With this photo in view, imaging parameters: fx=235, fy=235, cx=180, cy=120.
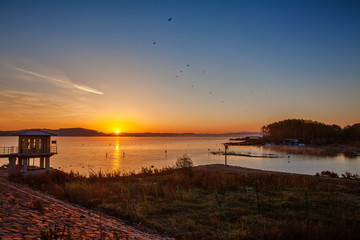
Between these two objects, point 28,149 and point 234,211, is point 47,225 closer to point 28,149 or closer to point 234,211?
point 234,211

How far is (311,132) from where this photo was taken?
14188cm

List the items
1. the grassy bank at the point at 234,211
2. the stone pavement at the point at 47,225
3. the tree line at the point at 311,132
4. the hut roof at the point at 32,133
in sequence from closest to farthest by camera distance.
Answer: the stone pavement at the point at 47,225 → the grassy bank at the point at 234,211 → the hut roof at the point at 32,133 → the tree line at the point at 311,132

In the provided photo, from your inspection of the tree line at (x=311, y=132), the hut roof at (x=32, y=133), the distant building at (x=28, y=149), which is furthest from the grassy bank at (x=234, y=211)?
the tree line at (x=311, y=132)

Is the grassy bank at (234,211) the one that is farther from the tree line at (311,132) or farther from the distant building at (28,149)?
the tree line at (311,132)

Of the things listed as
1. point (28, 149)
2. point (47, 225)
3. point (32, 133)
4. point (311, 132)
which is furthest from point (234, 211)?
point (311, 132)

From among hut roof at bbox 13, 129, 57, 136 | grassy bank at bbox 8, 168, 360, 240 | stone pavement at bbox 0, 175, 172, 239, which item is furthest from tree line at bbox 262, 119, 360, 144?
stone pavement at bbox 0, 175, 172, 239

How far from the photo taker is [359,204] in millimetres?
12547

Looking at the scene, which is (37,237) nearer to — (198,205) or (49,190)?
(198,205)

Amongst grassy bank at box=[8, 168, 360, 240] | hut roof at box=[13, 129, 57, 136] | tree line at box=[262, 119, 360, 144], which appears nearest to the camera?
grassy bank at box=[8, 168, 360, 240]

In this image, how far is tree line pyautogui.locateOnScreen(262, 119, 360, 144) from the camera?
124 m

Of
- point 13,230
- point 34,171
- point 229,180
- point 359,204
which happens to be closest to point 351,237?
point 359,204

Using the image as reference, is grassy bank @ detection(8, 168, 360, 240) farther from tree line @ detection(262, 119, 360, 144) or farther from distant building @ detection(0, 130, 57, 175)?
tree line @ detection(262, 119, 360, 144)

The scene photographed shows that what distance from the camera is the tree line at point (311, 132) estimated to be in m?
124

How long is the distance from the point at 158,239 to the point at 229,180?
513 inches
